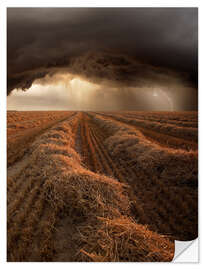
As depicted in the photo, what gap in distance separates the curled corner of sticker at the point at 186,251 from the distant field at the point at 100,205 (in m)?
0.13

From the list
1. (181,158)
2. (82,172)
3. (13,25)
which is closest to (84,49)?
(13,25)

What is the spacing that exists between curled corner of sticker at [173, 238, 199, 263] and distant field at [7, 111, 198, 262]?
0.13 metres

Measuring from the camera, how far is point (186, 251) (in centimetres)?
310

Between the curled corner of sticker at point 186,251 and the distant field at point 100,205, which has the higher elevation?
the distant field at point 100,205

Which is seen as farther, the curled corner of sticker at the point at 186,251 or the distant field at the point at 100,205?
the curled corner of sticker at the point at 186,251

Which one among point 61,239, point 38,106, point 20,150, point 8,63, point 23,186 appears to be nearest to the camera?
point 61,239

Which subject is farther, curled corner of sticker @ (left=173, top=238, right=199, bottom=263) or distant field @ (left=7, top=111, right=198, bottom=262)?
curled corner of sticker @ (left=173, top=238, right=199, bottom=263)

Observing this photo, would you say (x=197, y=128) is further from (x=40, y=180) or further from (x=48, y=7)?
(x=48, y=7)

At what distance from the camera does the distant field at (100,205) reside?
2.55m

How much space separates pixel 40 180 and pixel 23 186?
0.31 meters

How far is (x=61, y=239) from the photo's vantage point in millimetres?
2559

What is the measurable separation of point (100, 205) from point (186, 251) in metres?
1.79

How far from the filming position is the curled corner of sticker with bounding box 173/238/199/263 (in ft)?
9.71
